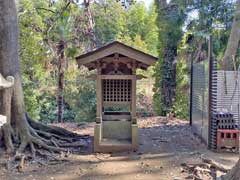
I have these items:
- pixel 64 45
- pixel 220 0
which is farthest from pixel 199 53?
pixel 64 45

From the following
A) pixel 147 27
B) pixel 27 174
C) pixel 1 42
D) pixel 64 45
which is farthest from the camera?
pixel 147 27

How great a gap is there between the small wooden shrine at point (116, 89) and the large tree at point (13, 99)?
0.92 m

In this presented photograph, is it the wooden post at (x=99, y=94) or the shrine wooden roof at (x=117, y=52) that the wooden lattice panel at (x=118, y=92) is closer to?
the wooden post at (x=99, y=94)

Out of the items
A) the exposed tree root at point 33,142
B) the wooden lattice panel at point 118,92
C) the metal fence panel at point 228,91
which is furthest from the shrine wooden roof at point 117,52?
the metal fence panel at point 228,91

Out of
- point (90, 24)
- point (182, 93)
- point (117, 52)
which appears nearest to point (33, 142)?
point (117, 52)

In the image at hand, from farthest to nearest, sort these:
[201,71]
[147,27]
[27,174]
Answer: [147,27]
[201,71]
[27,174]

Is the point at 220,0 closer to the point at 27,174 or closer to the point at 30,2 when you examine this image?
the point at 30,2

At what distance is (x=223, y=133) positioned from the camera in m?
6.26

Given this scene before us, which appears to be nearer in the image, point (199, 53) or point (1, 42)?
point (1, 42)

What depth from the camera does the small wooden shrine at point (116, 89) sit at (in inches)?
237

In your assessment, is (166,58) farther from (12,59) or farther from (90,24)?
(12,59)

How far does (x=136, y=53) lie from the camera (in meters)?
6.01

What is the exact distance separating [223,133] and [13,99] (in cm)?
393

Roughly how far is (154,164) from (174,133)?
8.93ft
